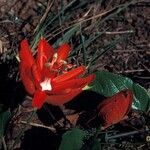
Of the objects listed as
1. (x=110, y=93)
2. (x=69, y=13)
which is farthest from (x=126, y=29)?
(x=110, y=93)

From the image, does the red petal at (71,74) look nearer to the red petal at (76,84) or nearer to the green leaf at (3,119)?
the red petal at (76,84)

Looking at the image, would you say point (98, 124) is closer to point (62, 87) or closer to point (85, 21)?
point (62, 87)

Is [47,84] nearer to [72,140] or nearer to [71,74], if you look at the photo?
[71,74]

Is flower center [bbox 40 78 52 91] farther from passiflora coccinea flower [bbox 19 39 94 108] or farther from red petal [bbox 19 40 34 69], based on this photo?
red petal [bbox 19 40 34 69]

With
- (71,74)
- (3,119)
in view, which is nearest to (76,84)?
(71,74)

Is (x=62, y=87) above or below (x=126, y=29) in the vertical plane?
above

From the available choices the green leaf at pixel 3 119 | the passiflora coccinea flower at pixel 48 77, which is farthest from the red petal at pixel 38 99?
the green leaf at pixel 3 119

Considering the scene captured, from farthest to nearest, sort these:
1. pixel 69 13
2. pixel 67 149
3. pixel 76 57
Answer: pixel 69 13 → pixel 76 57 → pixel 67 149

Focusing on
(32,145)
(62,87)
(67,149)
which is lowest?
(32,145)
